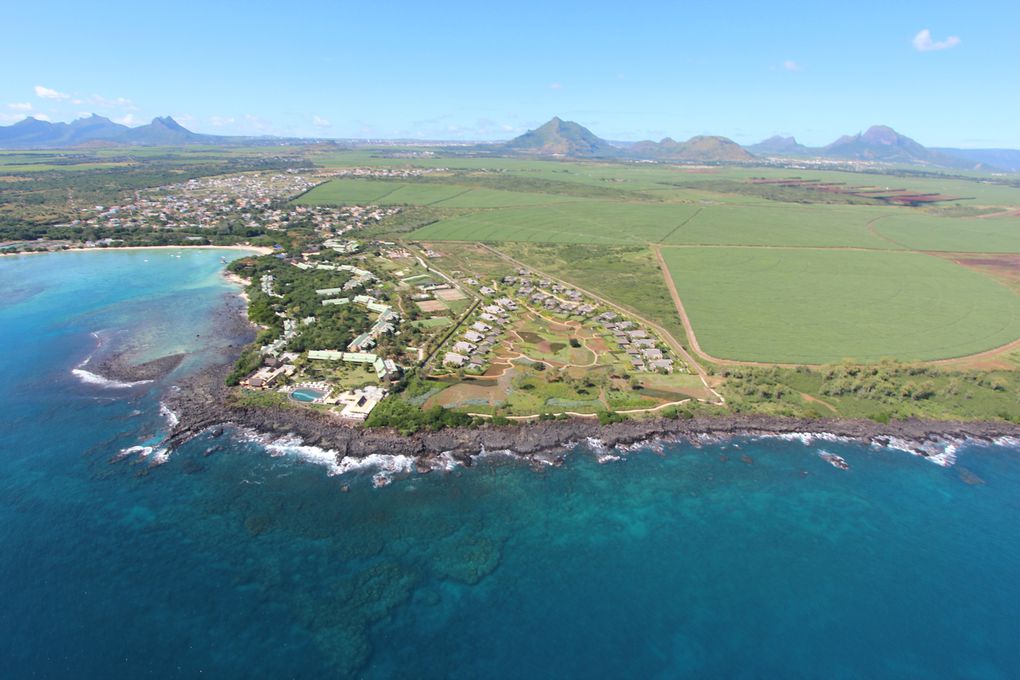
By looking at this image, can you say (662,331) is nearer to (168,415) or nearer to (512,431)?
(512,431)

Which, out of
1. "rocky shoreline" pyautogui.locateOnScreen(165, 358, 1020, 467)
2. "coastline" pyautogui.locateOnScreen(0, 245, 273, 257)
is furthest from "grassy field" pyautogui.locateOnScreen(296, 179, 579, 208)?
"rocky shoreline" pyautogui.locateOnScreen(165, 358, 1020, 467)

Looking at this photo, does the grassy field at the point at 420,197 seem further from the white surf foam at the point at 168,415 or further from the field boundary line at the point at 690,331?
the white surf foam at the point at 168,415

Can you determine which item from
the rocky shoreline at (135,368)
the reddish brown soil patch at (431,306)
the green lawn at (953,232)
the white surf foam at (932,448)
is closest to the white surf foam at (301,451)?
the rocky shoreline at (135,368)

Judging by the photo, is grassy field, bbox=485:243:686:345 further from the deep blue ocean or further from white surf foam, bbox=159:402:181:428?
white surf foam, bbox=159:402:181:428

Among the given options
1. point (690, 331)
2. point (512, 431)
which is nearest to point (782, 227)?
point (690, 331)

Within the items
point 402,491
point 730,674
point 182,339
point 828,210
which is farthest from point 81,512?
point 828,210
